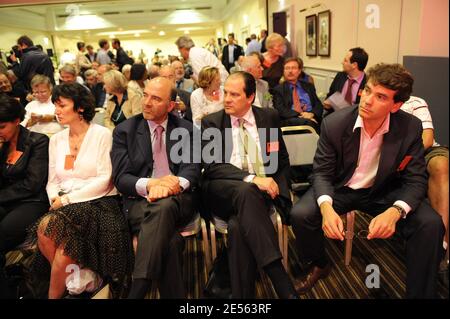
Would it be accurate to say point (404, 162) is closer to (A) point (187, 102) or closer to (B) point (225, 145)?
(B) point (225, 145)

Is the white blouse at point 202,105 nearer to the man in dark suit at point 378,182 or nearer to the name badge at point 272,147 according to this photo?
the name badge at point 272,147

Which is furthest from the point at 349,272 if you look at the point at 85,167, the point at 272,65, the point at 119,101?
the point at 272,65

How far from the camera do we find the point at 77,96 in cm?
215

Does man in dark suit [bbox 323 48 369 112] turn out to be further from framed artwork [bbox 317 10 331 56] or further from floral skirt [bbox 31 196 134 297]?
floral skirt [bbox 31 196 134 297]

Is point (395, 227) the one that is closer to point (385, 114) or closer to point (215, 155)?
point (385, 114)

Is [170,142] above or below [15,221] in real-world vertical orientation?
above

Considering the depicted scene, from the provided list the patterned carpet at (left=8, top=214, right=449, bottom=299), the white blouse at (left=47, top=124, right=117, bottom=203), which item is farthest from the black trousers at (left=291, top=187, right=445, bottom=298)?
the white blouse at (left=47, top=124, right=117, bottom=203)

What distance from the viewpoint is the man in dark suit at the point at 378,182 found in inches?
68.1

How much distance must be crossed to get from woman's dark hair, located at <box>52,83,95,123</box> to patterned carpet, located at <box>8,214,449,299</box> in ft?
4.17

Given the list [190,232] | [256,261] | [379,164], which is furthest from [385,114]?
[190,232]

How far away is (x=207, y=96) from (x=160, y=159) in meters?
1.45

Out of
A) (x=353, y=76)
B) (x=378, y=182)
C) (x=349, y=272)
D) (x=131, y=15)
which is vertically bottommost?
(x=349, y=272)

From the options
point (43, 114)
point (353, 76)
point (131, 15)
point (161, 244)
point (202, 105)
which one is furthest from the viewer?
point (131, 15)

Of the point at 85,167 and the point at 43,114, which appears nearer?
the point at 85,167
